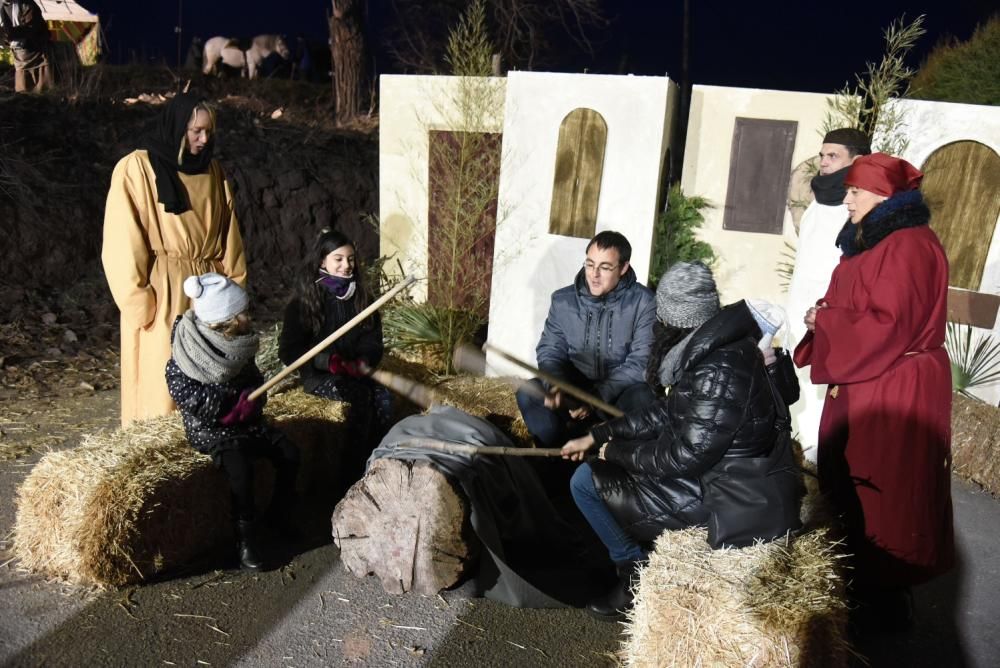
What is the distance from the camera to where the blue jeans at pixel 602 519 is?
341cm

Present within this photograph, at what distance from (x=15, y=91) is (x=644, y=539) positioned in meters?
9.71

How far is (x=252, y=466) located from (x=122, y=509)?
0.57 metres

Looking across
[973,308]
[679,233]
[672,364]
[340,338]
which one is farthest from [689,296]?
[973,308]

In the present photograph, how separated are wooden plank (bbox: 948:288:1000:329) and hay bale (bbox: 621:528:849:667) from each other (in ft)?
11.0

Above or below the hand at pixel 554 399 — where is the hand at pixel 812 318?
above

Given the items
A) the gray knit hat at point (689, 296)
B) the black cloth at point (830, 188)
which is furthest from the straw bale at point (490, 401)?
the black cloth at point (830, 188)

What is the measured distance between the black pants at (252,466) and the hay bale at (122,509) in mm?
150

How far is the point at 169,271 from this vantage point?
442 centimetres

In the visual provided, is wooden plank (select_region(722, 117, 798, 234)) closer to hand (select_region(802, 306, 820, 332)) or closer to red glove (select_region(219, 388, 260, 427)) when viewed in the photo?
hand (select_region(802, 306, 820, 332))

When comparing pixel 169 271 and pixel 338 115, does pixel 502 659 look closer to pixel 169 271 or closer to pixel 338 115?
pixel 169 271

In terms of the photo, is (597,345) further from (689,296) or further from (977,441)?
(977,441)

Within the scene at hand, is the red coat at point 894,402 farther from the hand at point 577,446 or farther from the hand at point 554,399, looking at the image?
the hand at point 554,399

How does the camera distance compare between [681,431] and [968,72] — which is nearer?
[681,431]

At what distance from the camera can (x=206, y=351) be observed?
11.4 feet
